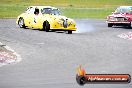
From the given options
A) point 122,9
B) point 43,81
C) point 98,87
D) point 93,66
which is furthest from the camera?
point 122,9

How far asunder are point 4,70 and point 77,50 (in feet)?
20.1

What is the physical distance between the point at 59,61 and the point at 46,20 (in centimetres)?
1275

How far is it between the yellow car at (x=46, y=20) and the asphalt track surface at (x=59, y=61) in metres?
2.99

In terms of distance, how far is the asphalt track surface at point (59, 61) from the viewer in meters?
10.7

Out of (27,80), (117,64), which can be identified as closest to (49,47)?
(117,64)

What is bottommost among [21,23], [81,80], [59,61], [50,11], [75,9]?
[75,9]

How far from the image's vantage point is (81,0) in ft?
367

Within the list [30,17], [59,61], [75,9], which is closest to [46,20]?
[30,17]

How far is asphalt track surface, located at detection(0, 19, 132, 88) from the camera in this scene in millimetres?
10703

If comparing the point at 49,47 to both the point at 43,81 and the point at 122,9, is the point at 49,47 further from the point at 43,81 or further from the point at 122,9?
the point at 122,9

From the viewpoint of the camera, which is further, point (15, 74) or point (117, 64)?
point (117, 64)

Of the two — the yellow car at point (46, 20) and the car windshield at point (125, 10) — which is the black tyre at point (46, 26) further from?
the car windshield at point (125, 10)

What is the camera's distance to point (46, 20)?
→ 91.5 feet

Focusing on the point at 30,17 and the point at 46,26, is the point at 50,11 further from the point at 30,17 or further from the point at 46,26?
the point at 30,17
